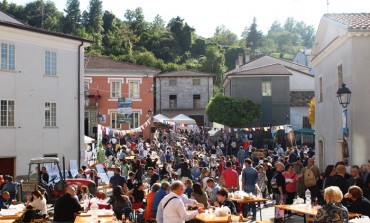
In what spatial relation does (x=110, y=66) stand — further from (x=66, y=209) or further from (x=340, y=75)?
(x=66, y=209)

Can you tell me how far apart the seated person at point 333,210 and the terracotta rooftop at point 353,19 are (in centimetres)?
1181

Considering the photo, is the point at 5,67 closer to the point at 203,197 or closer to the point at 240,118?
the point at 203,197

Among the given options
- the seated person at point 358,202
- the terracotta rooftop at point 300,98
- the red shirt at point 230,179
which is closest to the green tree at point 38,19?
the terracotta rooftop at point 300,98

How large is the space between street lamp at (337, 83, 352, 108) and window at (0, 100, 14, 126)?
628 inches

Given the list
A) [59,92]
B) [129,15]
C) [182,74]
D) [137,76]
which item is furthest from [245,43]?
[59,92]

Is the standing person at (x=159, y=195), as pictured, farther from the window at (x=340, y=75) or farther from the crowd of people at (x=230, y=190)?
the window at (x=340, y=75)

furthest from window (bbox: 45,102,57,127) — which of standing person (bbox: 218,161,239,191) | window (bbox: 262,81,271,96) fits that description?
window (bbox: 262,81,271,96)

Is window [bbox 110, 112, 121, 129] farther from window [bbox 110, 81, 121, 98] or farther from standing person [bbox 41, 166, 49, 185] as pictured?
standing person [bbox 41, 166, 49, 185]

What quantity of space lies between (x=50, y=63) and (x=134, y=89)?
2626cm

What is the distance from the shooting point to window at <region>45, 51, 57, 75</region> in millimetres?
29062

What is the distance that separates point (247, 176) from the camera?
17.3m

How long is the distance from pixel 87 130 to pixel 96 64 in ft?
22.1

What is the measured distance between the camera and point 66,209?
12312 millimetres

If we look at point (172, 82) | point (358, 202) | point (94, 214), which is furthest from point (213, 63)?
point (358, 202)
